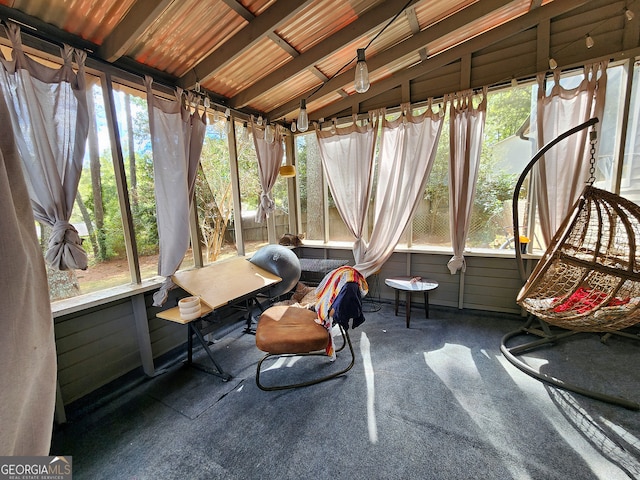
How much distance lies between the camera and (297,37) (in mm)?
2375

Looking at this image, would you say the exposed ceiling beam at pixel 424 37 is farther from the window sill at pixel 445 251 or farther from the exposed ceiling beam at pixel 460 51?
the window sill at pixel 445 251

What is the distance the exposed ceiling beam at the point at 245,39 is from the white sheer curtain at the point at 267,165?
1070 mm

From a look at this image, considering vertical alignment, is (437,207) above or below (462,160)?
below

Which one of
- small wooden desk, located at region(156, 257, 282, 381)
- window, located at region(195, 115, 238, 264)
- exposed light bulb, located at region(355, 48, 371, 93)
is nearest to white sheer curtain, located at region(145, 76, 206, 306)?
small wooden desk, located at region(156, 257, 282, 381)

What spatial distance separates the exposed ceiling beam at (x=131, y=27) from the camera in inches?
63.7

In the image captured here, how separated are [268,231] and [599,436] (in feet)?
12.3

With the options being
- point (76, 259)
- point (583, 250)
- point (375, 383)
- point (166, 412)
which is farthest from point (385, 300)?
point (76, 259)

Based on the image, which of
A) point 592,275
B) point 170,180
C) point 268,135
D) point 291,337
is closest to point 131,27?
point 170,180

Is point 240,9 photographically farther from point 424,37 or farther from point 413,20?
point 424,37

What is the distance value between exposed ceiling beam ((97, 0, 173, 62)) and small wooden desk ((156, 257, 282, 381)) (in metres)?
1.77

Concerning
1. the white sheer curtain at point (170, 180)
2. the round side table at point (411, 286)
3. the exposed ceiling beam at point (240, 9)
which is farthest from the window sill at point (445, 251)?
the exposed ceiling beam at point (240, 9)

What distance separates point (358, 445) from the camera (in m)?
1.59

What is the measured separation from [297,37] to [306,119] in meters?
0.93

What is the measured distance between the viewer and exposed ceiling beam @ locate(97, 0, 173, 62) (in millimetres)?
1619
